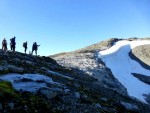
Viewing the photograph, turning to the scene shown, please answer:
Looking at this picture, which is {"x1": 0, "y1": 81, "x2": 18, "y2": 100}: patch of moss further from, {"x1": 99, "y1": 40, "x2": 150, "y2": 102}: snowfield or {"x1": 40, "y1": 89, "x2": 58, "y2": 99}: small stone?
{"x1": 99, "y1": 40, "x2": 150, "y2": 102}: snowfield

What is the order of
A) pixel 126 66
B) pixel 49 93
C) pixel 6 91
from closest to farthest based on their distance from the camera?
1. pixel 6 91
2. pixel 49 93
3. pixel 126 66

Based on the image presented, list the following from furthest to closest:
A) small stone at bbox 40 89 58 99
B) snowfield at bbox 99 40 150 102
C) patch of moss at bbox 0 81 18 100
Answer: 1. snowfield at bbox 99 40 150 102
2. small stone at bbox 40 89 58 99
3. patch of moss at bbox 0 81 18 100

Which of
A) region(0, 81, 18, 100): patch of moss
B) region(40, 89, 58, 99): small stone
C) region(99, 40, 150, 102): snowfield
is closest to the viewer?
region(0, 81, 18, 100): patch of moss

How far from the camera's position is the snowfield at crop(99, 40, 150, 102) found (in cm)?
5800

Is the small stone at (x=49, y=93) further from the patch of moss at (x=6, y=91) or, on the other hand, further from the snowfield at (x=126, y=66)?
the snowfield at (x=126, y=66)

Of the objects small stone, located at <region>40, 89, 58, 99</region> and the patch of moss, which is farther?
small stone, located at <region>40, 89, 58, 99</region>

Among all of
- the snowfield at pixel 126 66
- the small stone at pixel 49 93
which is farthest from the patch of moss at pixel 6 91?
the snowfield at pixel 126 66

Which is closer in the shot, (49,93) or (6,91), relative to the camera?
(6,91)

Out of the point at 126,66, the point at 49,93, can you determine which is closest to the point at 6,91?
the point at 49,93

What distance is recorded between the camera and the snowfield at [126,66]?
58000 millimetres

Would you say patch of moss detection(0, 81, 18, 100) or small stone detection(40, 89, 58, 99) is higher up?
patch of moss detection(0, 81, 18, 100)

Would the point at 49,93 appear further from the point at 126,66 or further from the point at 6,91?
the point at 126,66

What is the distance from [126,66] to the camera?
3068 inches

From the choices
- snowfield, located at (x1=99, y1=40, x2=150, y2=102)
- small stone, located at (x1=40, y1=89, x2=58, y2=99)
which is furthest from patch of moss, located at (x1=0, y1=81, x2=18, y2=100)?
snowfield, located at (x1=99, y1=40, x2=150, y2=102)
